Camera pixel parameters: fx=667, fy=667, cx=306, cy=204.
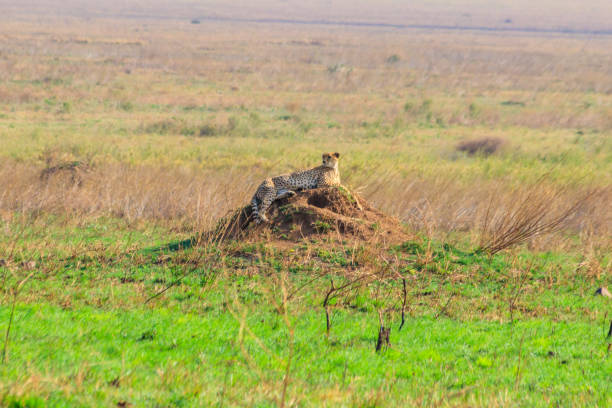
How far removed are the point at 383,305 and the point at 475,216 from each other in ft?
26.0

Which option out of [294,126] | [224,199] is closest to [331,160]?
[224,199]

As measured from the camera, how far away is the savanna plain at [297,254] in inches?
263

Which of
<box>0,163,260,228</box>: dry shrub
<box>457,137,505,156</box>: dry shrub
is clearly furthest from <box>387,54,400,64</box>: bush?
<box>0,163,260,228</box>: dry shrub

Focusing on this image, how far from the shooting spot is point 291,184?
12.6 m

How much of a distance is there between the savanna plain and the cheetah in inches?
17.9

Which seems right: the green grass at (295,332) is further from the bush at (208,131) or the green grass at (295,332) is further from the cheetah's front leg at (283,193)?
the bush at (208,131)

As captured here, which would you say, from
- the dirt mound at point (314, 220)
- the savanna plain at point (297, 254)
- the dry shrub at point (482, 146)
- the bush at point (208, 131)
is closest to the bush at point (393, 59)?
the savanna plain at point (297, 254)

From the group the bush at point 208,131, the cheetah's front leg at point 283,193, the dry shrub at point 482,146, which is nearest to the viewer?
the cheetah's front leg at point 283,193

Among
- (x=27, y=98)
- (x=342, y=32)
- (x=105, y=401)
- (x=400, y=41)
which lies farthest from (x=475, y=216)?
(x=342, y=32)

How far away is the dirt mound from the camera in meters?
12.3

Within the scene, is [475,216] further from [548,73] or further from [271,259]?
[548,73]

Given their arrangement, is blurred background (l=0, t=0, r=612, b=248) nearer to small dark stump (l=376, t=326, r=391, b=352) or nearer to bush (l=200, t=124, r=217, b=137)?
bush (l=200, t=124, r=217, b=137)

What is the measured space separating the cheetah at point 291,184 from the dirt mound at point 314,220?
0.47ft

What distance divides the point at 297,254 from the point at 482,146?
1917 centimetres
